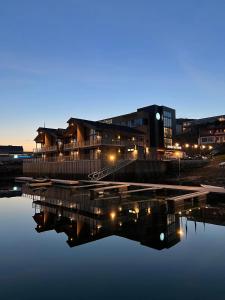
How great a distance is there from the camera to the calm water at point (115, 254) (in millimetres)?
8250

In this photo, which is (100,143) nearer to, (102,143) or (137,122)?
(102,143)

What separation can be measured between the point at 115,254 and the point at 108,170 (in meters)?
29.4

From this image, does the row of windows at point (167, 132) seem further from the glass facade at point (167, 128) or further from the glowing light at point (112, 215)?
the glowing light at point (112, 215)

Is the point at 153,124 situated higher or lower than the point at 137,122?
lower

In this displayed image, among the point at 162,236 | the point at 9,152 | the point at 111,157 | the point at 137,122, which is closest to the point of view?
the point at 162,236

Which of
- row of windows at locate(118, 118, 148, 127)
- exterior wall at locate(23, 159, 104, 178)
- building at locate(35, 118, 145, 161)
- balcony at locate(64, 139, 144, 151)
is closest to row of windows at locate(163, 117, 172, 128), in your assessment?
row of windows at locate(118, 118, 148, 127)

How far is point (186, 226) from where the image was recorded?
50.9 feet

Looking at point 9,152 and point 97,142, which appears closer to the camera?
point 97,142

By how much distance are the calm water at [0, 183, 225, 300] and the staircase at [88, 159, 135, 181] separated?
63.4 feet

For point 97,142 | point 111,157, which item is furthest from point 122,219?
point 97,142

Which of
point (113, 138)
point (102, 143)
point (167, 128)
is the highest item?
point (167, 128)

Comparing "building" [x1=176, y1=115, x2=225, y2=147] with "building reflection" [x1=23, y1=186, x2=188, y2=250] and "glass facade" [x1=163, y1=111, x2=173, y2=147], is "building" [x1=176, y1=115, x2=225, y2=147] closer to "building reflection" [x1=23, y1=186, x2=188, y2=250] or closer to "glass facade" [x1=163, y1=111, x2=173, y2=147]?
"glass facade" [x1=163, y1=111, x2=173, y2=147]

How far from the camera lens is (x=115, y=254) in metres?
11.4

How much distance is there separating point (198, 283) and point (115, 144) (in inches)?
1544
